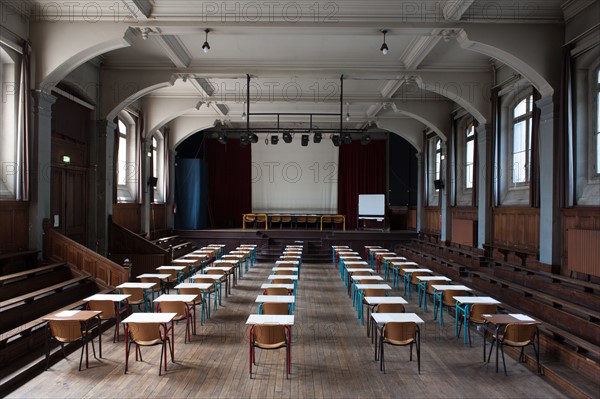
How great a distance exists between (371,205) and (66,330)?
52.6ft

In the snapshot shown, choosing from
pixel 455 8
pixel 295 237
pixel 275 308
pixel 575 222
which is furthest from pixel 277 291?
pixel 295 237

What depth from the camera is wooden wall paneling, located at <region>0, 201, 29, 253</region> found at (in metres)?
7.94

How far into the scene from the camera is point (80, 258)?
899 centimetres

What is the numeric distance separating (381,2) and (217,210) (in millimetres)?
15921

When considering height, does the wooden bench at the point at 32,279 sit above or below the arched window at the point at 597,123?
below

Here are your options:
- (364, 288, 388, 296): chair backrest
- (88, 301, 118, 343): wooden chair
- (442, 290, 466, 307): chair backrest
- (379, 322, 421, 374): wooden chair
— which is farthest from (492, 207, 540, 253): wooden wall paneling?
(88, 301, 118, 343): wooden chair

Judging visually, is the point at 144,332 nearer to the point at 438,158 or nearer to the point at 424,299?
the point at 424,299

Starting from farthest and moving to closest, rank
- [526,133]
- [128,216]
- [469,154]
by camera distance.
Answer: [128,216], [469,154], [526,133]

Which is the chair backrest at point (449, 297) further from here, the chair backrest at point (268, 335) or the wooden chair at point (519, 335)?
the chair backrest at point (268, 335)

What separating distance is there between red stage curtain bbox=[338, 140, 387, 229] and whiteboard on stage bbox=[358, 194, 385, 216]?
1540 millimetres

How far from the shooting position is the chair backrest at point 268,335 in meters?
5.43

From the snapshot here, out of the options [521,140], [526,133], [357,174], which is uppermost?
[526,133]

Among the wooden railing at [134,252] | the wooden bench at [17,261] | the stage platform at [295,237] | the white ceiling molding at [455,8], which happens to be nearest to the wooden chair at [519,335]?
the white ceiling molding at [455,8]

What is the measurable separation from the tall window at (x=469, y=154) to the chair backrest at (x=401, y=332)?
913 cm
